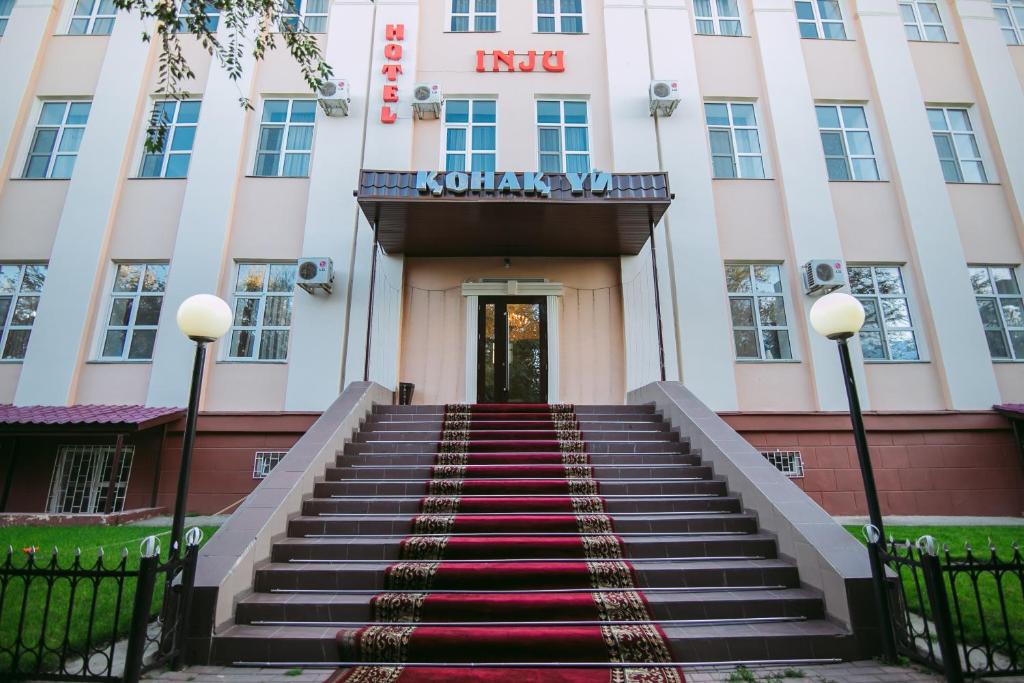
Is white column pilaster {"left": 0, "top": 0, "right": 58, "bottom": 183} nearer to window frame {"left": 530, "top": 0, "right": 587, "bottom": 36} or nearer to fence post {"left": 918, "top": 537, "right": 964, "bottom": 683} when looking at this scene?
window frame {"left": 530, "top": 0, "right": 587, "bottom": 36}

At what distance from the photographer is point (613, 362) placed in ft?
31.7

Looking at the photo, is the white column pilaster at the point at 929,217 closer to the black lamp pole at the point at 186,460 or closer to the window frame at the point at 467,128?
the window frame at the point at 467,128

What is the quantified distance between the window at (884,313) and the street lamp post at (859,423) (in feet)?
20.8

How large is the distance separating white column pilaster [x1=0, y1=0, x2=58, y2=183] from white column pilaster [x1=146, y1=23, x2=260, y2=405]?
3.72 metres

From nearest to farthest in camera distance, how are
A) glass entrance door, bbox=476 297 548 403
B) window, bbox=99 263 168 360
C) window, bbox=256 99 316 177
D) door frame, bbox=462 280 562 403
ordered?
window, bbox=99 263 168 360 → door frame, bbox=462 280 562 403 → glass entrance door, bbox=476 297 548 403 → window, bbox=256 99 316 177

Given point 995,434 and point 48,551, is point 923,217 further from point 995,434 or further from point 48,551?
point 48,551

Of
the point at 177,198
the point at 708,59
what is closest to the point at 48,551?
the point at 177,198

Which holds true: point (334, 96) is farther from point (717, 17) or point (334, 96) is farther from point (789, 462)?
point (789, 462)

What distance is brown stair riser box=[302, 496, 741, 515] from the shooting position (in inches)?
203

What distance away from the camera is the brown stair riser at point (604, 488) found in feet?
17.9

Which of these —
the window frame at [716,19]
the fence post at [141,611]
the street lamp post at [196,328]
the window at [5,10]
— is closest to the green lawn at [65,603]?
the fence post at [141,611]

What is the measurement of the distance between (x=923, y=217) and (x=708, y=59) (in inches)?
215

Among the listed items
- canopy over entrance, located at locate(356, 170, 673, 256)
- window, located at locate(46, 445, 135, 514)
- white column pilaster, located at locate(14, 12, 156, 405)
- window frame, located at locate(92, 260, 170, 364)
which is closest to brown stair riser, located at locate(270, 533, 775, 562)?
canopy over entrance, located at locate(356, 170, 673, 256)

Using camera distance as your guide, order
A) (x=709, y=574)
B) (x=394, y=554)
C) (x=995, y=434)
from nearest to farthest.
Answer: (x=709, y=574), (x=394, y=554), (x=995, y=434)
